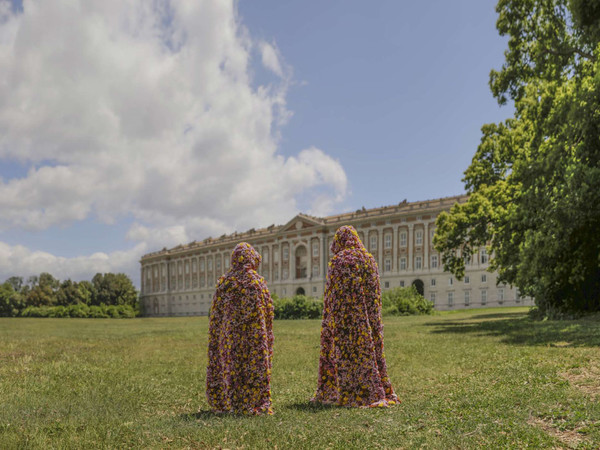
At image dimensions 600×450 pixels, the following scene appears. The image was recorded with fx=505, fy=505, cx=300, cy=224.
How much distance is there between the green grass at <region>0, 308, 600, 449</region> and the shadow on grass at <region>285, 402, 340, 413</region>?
41 millimetres

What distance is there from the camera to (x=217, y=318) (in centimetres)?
841

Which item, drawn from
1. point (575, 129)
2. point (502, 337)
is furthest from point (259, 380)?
point (575, 129)

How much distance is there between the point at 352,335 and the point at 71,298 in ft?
334

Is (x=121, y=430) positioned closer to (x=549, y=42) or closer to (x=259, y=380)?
(x=259, y=380)

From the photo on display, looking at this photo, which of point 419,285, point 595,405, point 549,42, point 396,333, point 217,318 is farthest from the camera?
point 419,285

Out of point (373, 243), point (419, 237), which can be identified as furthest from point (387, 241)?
point (419, 237)

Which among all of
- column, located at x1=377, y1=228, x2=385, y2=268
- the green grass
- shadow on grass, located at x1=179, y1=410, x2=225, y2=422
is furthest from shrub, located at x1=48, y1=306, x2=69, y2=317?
shadow on grass, located at x1=179, y1=410, x2=225, y2=422

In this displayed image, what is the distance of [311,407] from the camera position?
28.3ft

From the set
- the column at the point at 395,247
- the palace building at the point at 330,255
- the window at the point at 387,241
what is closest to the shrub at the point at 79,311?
the palace building at the point at 330,255

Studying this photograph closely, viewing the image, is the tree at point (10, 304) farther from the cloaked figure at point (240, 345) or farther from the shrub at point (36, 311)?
the cloaked figure at point (240, 345)

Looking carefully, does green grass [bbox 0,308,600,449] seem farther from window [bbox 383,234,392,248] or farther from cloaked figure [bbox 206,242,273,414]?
window [bbox 383,234,392,248]

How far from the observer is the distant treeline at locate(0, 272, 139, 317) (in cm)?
8594

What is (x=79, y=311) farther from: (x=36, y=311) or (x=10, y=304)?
(x=10, y=304)

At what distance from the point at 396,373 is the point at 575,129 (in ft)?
37.0
